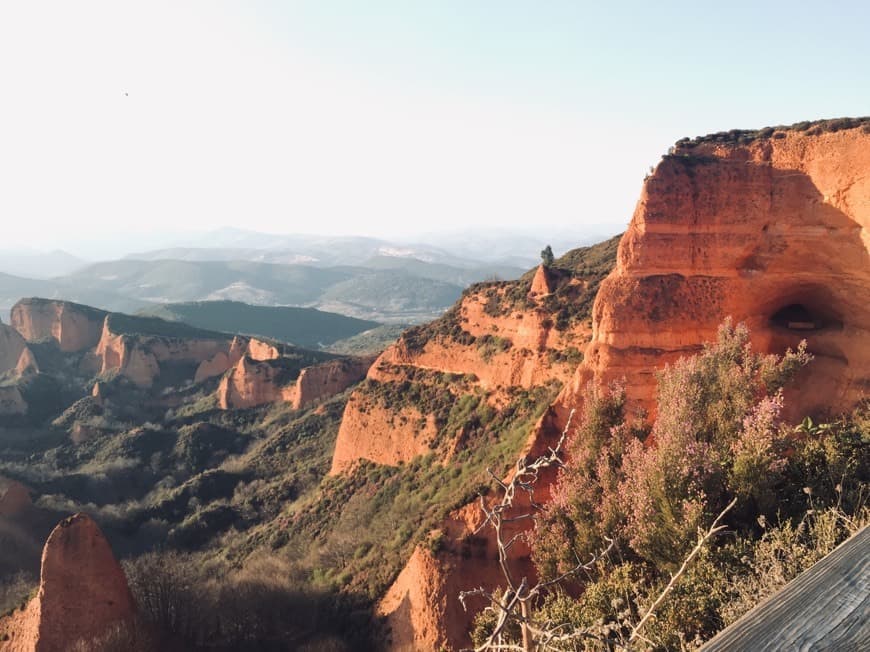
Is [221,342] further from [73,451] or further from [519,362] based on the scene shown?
[519,362]

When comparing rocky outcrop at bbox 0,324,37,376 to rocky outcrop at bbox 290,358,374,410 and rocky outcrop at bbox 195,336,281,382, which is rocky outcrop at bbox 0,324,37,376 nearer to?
rocky outcrop at bbox 195,336,281,382

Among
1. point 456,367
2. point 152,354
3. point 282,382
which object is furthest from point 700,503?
point 152,354

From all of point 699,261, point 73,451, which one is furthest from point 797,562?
point 73,451

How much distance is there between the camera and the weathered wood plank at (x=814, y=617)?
181cm

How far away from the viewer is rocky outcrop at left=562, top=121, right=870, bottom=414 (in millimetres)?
16109

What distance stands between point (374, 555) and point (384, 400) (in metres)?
12.6

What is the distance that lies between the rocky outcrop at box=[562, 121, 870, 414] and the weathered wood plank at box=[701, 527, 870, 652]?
1653 centimetres

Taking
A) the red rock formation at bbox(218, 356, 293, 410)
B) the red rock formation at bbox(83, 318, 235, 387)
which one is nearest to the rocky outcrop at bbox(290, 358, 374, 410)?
the red rock formation at bbox(218, 356, 293, 410)

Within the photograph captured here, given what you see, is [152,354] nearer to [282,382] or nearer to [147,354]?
[147,354]

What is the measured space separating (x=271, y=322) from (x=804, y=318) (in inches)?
5926

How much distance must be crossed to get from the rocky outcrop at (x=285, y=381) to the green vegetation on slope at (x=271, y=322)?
78.1 meters

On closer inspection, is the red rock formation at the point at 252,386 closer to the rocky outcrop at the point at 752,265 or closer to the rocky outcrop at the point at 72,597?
the rocky outcrop at the point at 72,597

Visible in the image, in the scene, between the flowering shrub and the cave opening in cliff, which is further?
the cave opening in cliff

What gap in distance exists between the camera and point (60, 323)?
277 ft
